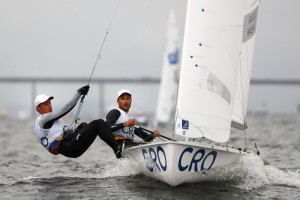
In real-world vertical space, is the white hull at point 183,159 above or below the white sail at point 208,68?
below

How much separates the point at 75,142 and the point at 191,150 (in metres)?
1.68

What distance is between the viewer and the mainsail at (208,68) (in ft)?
22.0

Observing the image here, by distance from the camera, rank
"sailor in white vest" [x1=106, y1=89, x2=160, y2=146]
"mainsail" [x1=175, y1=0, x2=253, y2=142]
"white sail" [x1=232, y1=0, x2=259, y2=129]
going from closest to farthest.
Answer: "mainsail" [x1=175, y1=0, x2=253, y2=142] → "sailor in white vest" [x1=106, y1=89, x2=160, y2=146] → "white sail" [x1=232, y1=0, x2=259, y2=129]

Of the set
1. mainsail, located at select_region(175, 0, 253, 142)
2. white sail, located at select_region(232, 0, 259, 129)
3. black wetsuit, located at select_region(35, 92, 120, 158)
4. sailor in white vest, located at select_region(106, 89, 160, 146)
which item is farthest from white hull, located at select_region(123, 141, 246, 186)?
white sail, located at select_region(232, 0, 259, 129)

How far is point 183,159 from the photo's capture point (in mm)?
6414

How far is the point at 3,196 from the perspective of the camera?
6.59 m

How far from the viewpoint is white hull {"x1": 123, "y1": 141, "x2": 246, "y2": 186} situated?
6.37 m

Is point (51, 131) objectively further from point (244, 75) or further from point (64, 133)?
point (244, 75)

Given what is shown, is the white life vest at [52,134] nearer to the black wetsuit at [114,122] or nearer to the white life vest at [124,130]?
the black wetsuit at [114,122]

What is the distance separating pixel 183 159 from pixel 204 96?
0.83 m

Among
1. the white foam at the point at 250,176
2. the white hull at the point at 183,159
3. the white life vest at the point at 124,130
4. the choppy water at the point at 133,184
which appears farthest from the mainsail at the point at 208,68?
the white life vest at the point at 124,130

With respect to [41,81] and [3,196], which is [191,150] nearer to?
[3,196]

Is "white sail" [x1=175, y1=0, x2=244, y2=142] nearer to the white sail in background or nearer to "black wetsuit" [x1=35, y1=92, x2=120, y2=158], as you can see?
"black wetsuit" [x1=35, y1=92, x2=120, y2=158]

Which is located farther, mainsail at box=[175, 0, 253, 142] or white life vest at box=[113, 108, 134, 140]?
white life vest at box=[113, 108, 134, 140]
